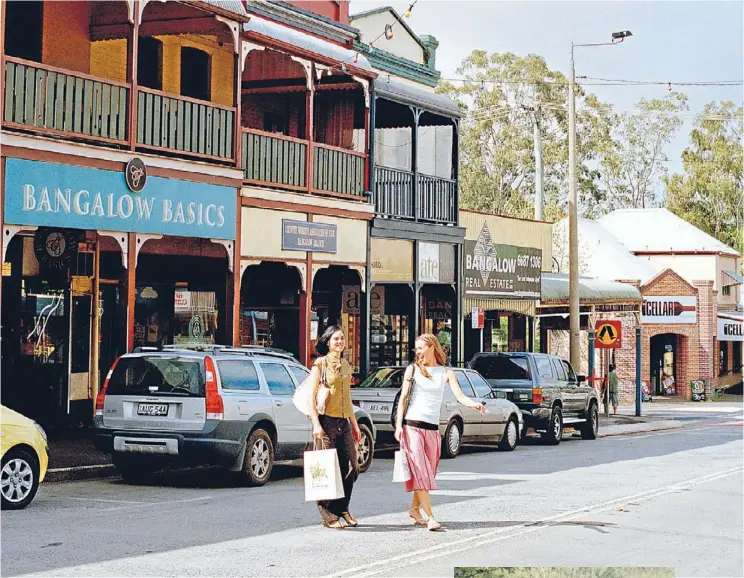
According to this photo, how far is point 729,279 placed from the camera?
5747 cm

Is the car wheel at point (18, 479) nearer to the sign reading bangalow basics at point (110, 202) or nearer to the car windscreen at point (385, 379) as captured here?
the sign reading bangalow basics at point (110, 202)

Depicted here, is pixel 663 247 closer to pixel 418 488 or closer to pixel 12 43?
pixel 12 43

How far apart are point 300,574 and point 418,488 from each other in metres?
2.52

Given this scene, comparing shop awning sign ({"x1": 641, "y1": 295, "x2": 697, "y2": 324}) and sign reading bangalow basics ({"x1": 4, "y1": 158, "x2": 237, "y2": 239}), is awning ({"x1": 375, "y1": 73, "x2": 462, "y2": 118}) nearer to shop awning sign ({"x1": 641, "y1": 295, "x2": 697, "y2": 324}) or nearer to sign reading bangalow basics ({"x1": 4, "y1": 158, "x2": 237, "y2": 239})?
sign reading bangalow basics ({"x1": 4, "y1": 158, "x2": 237, "y2": 239})

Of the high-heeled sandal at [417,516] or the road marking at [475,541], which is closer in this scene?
the road marking at [475,541]

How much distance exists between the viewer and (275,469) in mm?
17438

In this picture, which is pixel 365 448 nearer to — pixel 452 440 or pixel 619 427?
pixel 452 440

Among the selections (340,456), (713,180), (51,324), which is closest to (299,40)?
(51,324)

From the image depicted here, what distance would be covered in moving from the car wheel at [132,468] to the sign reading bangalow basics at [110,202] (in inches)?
136

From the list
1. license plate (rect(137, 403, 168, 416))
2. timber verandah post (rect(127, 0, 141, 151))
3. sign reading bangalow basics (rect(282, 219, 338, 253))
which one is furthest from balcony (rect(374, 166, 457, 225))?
license plate (rect(137, 403, 168, 416))

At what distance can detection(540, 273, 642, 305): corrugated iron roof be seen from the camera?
33438 mm

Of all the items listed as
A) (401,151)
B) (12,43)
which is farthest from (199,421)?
(401,151)

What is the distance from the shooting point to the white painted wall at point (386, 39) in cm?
3147

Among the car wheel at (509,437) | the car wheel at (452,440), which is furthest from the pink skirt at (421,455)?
the car wheel at (509,437)
